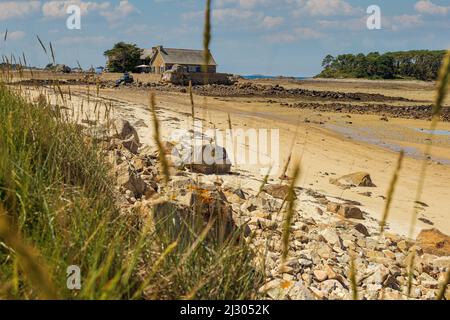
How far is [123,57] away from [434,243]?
60.4 meters

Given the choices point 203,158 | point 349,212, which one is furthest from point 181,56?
point 349,212

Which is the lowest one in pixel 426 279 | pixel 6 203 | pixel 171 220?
pixel 426 279

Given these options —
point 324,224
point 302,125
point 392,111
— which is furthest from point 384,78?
point 324,224

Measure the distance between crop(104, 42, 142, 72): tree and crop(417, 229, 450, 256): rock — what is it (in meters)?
57.9

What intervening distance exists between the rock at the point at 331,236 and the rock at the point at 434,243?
1607mm

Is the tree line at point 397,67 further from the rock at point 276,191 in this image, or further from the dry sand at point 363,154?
the rock at point 276,191

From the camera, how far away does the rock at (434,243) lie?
19.3 ft

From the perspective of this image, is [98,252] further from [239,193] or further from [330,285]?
[239,193]

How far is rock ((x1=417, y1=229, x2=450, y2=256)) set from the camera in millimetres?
5891

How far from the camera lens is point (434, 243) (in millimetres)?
6020

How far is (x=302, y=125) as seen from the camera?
2105 centimetres

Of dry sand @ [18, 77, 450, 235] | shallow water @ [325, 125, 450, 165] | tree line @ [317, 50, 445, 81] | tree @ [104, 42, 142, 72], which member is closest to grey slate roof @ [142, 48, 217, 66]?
tree @ [104, 42, 142, 72]
